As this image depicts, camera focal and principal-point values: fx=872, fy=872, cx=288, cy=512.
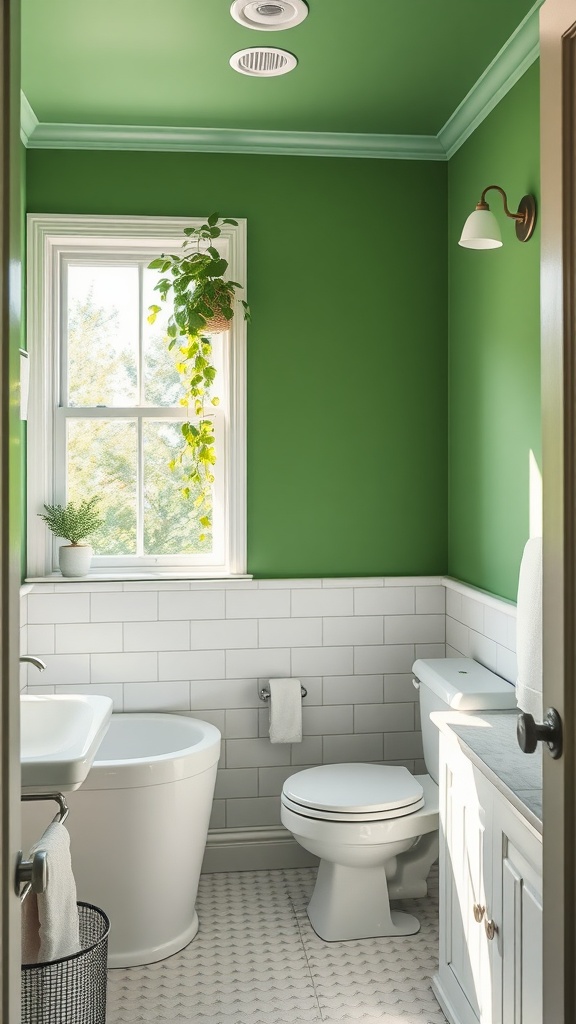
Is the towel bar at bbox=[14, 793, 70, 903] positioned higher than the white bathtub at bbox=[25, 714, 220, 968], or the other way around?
the towel bar at bbox=[14, 793, 70, 903]

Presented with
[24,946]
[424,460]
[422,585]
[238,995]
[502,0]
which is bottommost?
[238,995]

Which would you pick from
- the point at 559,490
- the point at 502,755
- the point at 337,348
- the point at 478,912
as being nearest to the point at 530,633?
the point at 502,755

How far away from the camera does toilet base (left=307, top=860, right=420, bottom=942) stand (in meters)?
2.86

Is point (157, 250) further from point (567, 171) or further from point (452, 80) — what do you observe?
point (567, 171)

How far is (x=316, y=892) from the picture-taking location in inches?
118

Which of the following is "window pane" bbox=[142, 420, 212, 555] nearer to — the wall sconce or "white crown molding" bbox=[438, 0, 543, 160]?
the wall sconce

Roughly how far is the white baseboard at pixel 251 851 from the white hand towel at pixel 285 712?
1.30 feet

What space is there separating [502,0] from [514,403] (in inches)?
45.5

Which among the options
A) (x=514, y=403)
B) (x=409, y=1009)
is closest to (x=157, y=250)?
(x=514, y=403)

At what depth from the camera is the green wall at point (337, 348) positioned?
11.3 feet

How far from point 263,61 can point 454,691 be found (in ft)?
6.83

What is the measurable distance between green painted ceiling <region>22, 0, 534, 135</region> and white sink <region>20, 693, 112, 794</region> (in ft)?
6.54

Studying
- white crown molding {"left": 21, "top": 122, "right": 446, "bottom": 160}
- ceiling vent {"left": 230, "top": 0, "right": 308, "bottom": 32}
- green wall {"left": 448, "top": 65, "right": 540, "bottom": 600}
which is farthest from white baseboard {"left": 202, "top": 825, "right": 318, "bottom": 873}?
ceiling vent {"left": 230, "top": 0, "right": 308, "bottom": 32}

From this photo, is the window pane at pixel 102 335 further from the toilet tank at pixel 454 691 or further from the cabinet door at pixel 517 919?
the cabinet door at pixel 517 919
